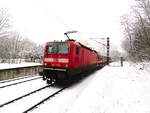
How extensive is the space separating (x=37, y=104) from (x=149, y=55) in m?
12.7

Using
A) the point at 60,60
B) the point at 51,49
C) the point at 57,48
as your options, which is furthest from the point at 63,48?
the point at 51,49

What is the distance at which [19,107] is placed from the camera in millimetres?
5230

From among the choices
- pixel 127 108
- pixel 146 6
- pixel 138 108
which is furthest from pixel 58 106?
pixel 146 6

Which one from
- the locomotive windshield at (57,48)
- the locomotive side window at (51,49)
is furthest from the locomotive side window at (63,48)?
the locomotive side window at (51,49)

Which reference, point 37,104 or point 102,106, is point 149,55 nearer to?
point 102,106

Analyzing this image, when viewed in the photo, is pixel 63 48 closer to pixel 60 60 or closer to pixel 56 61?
pixel 60 60

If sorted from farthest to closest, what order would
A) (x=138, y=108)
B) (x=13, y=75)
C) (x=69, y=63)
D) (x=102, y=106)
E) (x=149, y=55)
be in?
(x=149, y=55)
(x=13, y=75)
(x=69, y=63)
(x=102, y=106)
(x=138, y=108)

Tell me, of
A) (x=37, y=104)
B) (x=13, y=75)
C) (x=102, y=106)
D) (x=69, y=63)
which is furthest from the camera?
(x=13, y=75)

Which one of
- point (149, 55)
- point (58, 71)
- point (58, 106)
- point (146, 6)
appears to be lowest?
point (58, 106)

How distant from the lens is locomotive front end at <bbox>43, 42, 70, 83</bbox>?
884 cm

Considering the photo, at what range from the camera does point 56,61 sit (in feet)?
30.2

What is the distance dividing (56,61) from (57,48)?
0.90 m

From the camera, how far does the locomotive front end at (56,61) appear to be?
29.0ft

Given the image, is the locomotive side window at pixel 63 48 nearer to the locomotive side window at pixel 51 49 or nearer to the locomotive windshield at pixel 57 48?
the locomotive windshield at pixel 57 48
